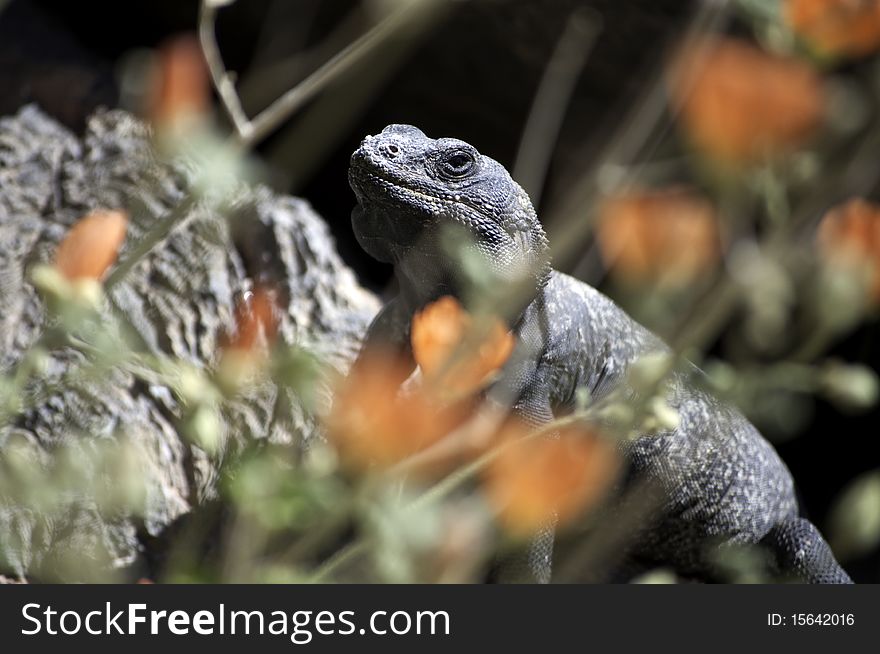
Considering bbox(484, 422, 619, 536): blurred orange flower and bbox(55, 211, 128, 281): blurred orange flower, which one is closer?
bbox(484, 422, 619, 536): blurred orange flower

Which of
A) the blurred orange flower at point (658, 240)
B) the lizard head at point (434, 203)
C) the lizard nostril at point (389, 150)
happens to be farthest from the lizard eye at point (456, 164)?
the blurred orange flower at point (658, 240)

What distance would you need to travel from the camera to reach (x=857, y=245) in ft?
6.05

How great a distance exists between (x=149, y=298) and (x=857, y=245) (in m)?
2.88

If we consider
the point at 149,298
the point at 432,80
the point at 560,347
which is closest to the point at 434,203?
the point at 560,347

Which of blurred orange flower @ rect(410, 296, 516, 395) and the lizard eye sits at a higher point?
blurred orange flower @ rect(410, 296, 516, 395)

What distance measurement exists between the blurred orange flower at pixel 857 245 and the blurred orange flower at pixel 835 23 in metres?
0.37

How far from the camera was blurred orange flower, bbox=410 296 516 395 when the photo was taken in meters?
1.21

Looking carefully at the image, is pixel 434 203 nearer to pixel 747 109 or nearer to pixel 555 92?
pixel 747 109

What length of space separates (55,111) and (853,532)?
161 inches

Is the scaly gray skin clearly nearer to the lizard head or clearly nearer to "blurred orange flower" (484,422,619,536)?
the lizard head

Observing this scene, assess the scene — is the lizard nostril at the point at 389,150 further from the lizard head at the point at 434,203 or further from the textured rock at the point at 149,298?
the textured rock at the point at 149,298

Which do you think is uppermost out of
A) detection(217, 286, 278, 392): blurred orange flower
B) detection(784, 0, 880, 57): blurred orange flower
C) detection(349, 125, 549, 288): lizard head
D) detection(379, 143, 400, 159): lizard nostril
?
detection(784, 0, 880, 57): blurred orange flower

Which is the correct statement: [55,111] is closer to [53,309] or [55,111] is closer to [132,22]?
[132,22]

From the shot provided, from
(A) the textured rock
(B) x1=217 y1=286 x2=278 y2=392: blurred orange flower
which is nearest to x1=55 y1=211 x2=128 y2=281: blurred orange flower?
(B) x1=217 y1=286 x2=278 y2=392: blurred orange flower
